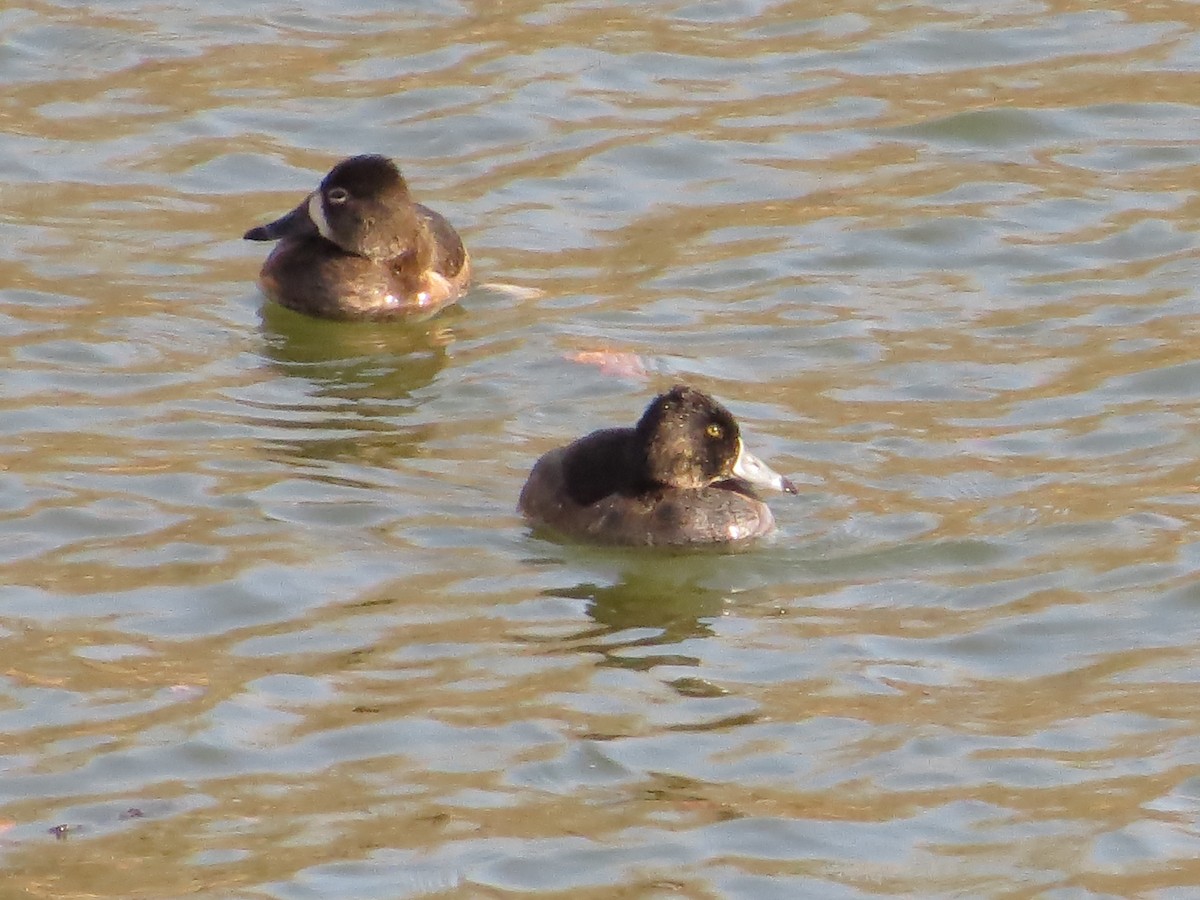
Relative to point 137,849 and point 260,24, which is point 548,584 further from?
point 260,24

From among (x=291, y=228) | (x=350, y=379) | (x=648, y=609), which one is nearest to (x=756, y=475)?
(x=648, y=609)

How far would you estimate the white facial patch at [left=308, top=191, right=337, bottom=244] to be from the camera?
42.8 ft

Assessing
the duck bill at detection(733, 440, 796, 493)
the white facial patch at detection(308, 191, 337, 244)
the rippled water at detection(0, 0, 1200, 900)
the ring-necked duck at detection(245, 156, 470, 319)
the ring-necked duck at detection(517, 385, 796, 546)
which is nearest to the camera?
the rippled water at detection(0, 0, 1200, 900)

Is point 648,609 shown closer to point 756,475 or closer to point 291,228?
point 756,475

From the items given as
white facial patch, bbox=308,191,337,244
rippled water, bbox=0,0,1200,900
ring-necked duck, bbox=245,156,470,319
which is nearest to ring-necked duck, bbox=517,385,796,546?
rippled water, bbox=0,0,1200,900

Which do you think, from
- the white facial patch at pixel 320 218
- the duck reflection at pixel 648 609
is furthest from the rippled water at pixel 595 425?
the white facial patch at pixel 320 218

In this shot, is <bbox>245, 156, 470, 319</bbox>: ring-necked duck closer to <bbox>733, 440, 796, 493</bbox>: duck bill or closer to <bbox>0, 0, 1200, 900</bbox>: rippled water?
<bbox>0, 0, 1200, 900</bbox>: rippled water

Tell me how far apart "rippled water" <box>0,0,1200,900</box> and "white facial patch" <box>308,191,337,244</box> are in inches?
19.2

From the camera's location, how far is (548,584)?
9.51m

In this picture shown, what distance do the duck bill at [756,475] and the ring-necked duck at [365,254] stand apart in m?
3.10

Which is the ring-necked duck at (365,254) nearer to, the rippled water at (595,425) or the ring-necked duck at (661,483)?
the rippled water at (595,425)

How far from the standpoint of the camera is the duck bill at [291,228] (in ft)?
42.9

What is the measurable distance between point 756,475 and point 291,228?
152 inches

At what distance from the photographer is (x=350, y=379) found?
1198 cm
